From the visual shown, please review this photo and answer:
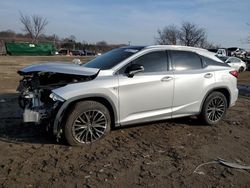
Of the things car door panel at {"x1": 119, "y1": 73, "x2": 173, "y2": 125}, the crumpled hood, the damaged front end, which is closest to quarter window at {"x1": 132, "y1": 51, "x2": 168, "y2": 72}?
car door panel at {"x1": 119, "y1": 73, "x2": 173, "y2": 125}

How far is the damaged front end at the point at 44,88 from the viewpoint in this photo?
552cm

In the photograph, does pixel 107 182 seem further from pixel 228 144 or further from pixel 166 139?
pixel 228 144

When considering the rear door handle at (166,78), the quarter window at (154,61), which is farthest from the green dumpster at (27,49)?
the rear door handle at (166,78)

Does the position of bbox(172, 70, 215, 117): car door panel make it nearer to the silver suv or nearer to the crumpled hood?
the silver suv

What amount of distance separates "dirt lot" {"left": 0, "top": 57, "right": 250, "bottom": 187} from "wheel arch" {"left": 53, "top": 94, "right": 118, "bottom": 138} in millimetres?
356

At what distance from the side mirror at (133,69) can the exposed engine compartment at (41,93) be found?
0.65 metres

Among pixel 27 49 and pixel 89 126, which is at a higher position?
pixel 27 49

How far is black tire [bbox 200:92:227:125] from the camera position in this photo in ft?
23.5

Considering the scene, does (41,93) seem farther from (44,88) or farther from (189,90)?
(189,90)

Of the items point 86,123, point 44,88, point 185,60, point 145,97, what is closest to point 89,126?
point 86,123

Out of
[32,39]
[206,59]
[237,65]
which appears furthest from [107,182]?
[32,39]

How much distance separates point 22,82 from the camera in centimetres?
641

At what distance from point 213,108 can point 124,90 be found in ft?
7.75

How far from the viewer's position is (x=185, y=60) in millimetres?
6895
